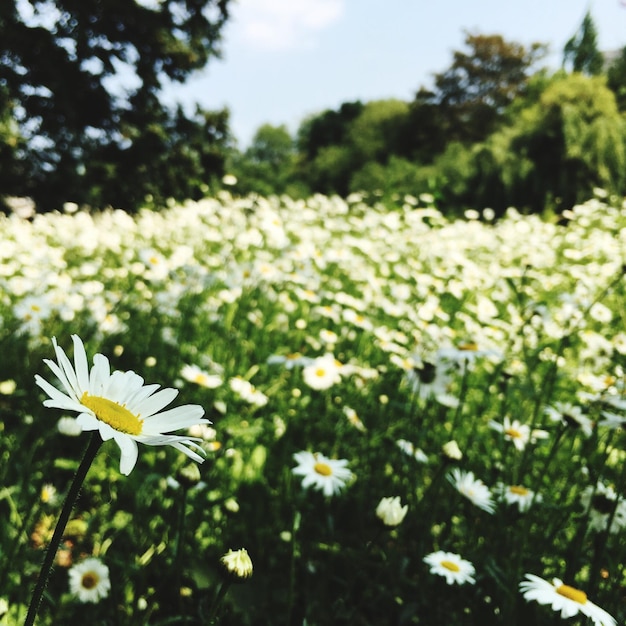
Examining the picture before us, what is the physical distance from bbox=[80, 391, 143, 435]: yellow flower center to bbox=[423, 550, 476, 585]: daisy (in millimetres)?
710

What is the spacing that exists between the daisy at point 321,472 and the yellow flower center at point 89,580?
0.46 metres

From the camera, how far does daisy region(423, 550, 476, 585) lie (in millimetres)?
1002

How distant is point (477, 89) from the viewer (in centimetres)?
2445

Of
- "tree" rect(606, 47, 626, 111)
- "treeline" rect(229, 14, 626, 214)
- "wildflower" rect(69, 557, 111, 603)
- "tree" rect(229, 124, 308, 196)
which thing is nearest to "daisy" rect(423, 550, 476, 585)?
"wildflower" rect(69, 557, 111, 603)

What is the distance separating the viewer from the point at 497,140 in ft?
35.0

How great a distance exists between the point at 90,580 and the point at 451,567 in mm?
744

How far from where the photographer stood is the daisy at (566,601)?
81 cm

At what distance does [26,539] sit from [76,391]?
0.80 metres

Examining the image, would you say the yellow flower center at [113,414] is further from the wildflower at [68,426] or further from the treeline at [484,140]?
the treeline at [484,140]

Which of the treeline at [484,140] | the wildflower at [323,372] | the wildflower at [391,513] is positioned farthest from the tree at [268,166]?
the wildflower at [391,513]

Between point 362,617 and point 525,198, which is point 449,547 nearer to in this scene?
point 362,617

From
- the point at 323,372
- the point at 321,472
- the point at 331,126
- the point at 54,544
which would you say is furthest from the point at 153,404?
the point at 331,126

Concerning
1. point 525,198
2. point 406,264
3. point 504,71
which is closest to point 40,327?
point 406,264

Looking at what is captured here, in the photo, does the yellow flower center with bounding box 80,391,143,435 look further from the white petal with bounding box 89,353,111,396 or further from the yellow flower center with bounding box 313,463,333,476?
the yellow flower center with bounding box 313,463,333,476
